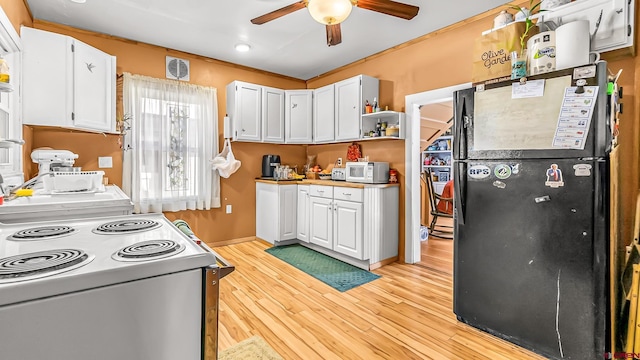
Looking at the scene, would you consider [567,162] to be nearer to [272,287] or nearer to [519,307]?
[519,307]

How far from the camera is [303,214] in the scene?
423 cm

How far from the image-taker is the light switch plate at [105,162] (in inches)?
135

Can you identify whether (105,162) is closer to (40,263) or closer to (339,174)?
(339,174)

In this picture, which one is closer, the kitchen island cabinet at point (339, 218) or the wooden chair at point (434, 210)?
the kitchen island cabinet at point (339, 218)

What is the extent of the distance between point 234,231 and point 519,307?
11.7 ft

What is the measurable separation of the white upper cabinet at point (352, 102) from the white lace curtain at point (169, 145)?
1677 mm

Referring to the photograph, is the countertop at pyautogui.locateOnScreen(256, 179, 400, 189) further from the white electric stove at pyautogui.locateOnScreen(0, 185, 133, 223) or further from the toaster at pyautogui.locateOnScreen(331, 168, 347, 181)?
the white electric stove at pyautogui.locateOnScreen(0, 185, 133, 223)

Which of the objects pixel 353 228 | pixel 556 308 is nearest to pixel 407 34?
pixel 353 228

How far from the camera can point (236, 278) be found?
10.2 ft

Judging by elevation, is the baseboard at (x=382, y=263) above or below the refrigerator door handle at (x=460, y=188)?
below

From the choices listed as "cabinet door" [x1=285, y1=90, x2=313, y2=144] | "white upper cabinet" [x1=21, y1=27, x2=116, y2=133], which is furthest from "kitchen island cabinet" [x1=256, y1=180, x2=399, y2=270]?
"white upper cabinet" [x1=21, y1=27, x2=116, y2=133]

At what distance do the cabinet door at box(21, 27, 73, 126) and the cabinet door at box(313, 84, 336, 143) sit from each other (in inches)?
110

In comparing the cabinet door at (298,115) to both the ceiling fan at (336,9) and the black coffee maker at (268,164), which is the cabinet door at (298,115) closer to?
the black coffee maker at (268,164)

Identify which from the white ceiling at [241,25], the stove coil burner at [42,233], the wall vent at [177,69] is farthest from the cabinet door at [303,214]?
the stove coil burner at [42,233]
